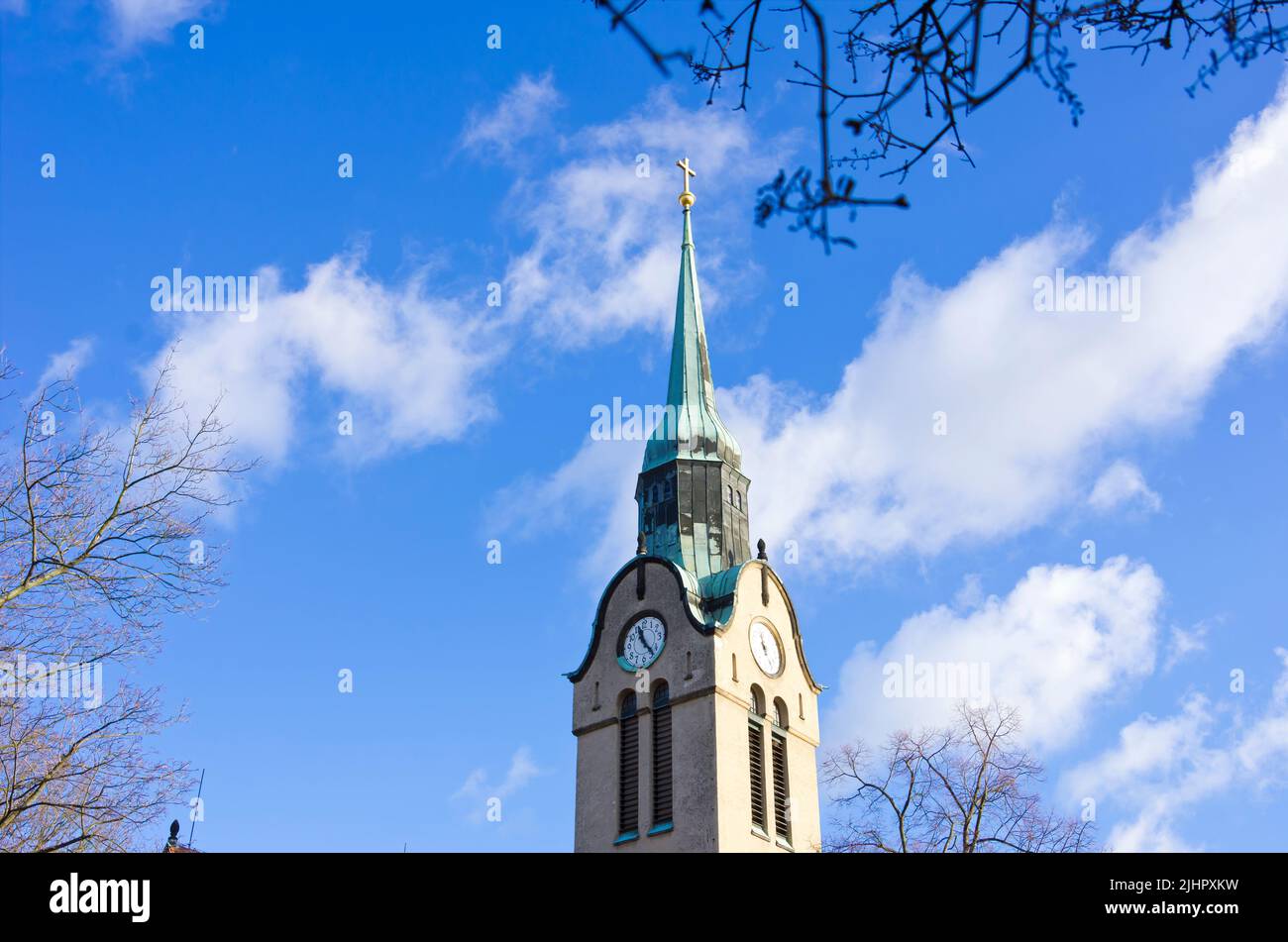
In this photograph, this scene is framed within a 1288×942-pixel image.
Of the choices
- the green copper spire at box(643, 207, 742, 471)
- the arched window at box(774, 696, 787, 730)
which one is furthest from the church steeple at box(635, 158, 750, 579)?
the arched window at box(774, 696, 787, 730)

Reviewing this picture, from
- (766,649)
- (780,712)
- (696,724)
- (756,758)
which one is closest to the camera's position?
(696,724)

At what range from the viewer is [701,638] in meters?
44.9

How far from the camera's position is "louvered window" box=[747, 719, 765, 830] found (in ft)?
143

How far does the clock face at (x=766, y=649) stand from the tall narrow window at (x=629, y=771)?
4269mm

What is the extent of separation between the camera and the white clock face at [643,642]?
46438 mm

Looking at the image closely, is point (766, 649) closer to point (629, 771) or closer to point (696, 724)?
point (696, 724)

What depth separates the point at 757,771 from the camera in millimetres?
44375

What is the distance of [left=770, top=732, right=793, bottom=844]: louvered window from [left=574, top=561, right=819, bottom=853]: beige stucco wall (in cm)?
28

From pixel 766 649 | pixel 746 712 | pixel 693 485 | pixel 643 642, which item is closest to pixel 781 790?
pixel 746 712

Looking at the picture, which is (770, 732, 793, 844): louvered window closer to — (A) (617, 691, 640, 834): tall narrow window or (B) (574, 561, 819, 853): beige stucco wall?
(B) (574, 561, 819, 853): beige stucco wall

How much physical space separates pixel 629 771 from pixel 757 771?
3968 mm
